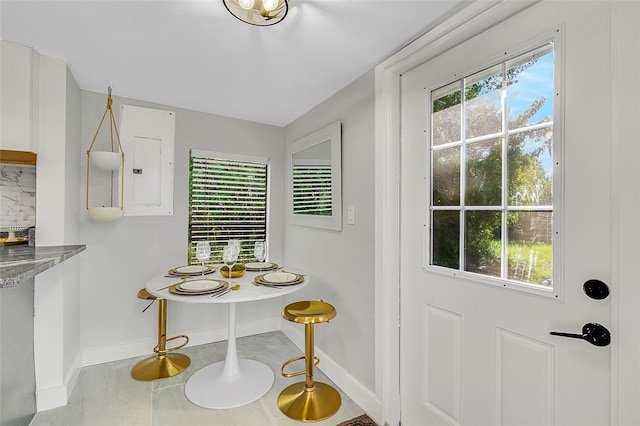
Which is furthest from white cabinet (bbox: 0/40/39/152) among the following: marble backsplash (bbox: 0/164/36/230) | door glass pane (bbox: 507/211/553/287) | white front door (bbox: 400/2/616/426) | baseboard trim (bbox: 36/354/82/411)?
door glass pane (bbox: 507/211/553/287)

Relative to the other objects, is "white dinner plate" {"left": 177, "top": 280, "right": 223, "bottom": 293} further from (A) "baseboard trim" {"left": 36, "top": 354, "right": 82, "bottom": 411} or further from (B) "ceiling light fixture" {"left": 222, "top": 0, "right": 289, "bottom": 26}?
(B) "ceiling light fixture" {"left": 222, "top": 0, "right": 289, "bottom": 26}

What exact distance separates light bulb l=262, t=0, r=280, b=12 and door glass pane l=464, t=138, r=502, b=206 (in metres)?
1.12

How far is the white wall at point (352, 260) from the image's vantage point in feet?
6.48

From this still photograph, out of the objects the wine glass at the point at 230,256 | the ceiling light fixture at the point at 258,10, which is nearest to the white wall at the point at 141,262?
the wine glass at the point at 230,256

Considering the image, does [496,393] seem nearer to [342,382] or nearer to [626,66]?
[342,382]

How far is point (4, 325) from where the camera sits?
1552 millimetres

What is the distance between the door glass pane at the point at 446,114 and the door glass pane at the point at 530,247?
52 cm

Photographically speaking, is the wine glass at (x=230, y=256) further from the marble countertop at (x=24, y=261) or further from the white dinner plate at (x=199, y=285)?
the marble countertop at (x=24, y=261)

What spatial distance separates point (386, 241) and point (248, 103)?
1777 millimetres

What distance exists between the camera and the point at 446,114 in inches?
61.7

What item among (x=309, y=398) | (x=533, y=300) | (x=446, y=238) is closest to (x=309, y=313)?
(x=309, y=398)

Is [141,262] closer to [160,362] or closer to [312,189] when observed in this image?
[160,362]

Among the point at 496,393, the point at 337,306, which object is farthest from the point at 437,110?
the point at 337,306

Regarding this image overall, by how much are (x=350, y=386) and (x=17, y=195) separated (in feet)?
8.57
